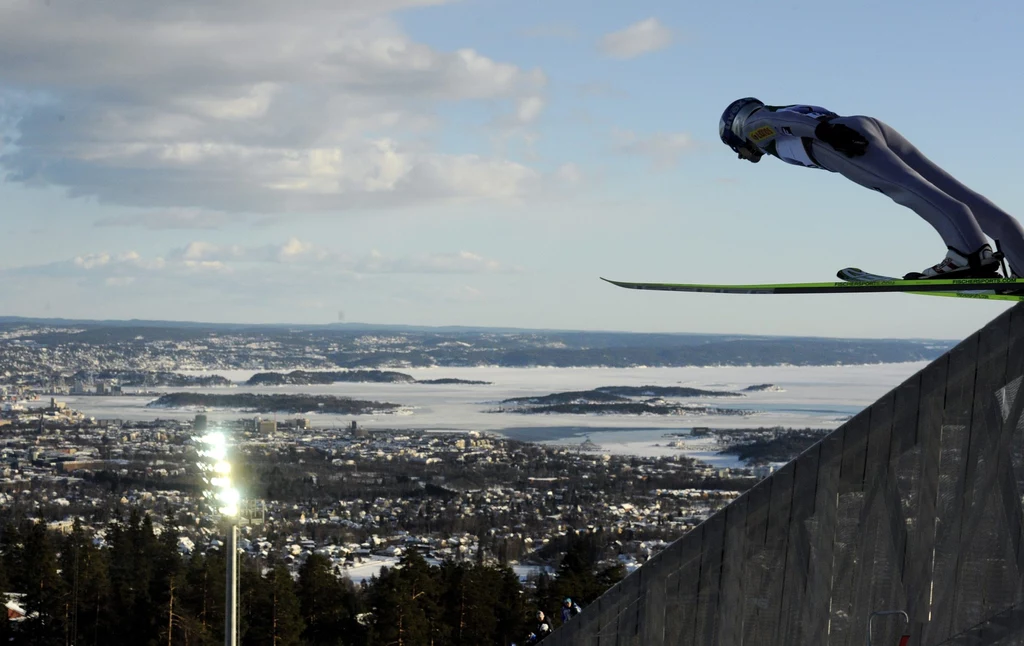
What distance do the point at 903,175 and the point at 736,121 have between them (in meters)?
0.91

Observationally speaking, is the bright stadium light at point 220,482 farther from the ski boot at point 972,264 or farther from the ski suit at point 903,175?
the ski boot at point 972,264

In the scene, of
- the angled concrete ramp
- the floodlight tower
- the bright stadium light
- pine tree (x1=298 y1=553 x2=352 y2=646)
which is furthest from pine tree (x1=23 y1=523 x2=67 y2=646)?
→ the angled concrete ramp

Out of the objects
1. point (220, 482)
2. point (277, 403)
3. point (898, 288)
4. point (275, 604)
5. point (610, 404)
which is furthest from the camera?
point (610, 404)

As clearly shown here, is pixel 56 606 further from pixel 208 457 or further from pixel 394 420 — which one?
pixel 394 420

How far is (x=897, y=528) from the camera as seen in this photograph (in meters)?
6.95

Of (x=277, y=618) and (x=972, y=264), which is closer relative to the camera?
(x=972, y=264)

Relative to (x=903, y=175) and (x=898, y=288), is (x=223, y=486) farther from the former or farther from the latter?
(x=903, y=175)

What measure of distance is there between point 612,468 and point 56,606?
77827 millimetres

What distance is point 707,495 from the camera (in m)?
80.7

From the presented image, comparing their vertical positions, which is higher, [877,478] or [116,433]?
[877,478]

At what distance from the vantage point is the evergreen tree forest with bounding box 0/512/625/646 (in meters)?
22.8

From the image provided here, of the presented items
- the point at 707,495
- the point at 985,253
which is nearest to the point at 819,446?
the point at 985,253

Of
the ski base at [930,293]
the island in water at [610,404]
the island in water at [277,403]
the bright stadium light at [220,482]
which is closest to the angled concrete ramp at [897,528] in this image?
the ski base at [930,293]

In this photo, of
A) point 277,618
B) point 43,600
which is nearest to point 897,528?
point 277,618
